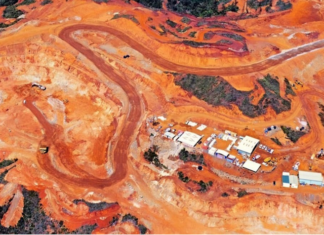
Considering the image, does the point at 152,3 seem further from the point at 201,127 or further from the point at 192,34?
the point at 201,127

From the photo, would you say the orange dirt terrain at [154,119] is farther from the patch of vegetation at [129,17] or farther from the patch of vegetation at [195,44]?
the patch of vegetation at [129,17]

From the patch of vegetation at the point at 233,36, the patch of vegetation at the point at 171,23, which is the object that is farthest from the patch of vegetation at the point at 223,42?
the patch of vegetation at the point at 171,23

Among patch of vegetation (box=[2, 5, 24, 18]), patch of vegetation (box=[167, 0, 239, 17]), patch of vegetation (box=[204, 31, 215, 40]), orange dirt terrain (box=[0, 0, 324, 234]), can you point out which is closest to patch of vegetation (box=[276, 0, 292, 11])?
orange dirt terrain (box=[0, 0, 324, 234])

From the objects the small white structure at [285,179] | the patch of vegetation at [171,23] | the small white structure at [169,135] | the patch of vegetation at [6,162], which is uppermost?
the patch of vegetation at [171,23]

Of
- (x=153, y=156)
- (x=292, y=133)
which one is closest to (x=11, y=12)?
(x=153, y=156)

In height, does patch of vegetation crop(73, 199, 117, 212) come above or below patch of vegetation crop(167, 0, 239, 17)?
below

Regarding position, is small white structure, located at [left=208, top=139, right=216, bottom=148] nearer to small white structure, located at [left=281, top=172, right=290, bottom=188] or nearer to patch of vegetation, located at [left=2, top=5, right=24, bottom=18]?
small white structure, located at [left=281, top=172, right=290, bottom=188]
